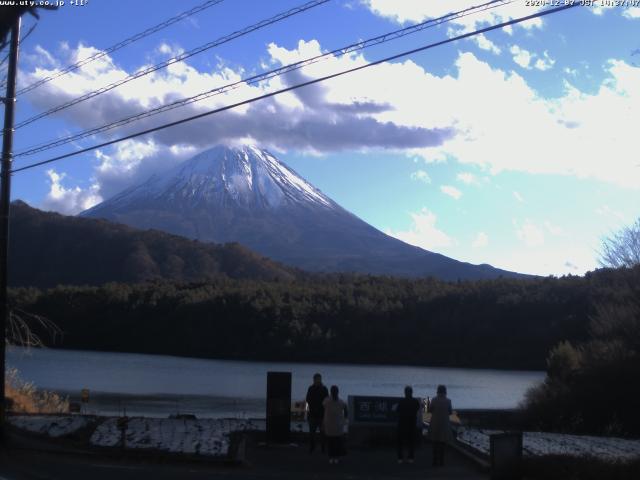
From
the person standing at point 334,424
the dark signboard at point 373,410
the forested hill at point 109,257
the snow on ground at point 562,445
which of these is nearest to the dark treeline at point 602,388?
the snow on ground at point 562,445

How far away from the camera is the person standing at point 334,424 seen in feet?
51.2

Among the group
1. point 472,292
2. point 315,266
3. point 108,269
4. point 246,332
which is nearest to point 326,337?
point 246,332

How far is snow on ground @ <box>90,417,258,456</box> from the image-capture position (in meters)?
16.8

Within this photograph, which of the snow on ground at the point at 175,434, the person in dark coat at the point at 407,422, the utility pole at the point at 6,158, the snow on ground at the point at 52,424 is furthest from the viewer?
the utility pole at the point at 6,158

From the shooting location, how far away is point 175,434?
1783 centimetres

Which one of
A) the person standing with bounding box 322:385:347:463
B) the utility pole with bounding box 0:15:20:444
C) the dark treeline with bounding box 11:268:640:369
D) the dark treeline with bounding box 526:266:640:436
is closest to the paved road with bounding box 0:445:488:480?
the person standing with bounding box 322:385:347:463

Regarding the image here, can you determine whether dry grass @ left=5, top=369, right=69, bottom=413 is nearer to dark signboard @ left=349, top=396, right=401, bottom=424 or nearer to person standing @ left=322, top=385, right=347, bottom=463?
dark signboard @ left=349, top=396, right=401, bottom=424

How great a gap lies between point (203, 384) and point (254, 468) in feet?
129

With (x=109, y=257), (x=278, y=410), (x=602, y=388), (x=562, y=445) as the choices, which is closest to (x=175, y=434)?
(x=278, y=410)

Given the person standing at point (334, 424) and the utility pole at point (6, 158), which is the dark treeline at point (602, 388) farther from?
the utility pole at point (6, 158)

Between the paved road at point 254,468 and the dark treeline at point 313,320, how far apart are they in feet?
219

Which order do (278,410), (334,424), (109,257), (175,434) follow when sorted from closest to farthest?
(334,424)
(278,410)
(175,434)
(109,257)

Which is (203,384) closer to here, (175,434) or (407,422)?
(175,434)

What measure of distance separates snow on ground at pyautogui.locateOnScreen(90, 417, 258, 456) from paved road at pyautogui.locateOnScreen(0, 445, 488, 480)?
649 mm
